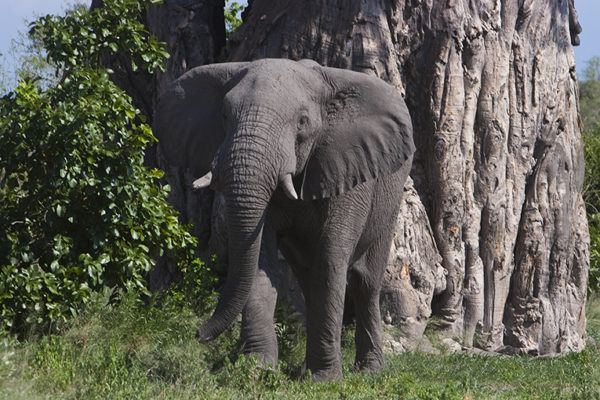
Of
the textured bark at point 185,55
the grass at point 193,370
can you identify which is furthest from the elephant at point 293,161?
the textured bark at point 185,55

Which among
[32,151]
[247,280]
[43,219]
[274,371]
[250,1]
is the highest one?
[250,1]

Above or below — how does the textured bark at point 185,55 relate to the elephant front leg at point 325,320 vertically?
above

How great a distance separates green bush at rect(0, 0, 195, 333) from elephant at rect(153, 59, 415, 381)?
1.57 ft

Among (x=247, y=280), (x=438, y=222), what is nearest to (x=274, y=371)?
(x=247, y=280)

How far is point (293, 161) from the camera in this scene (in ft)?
19.8

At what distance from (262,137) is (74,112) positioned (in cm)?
190

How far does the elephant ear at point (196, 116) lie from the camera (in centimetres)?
671

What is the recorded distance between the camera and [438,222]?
32.8ft

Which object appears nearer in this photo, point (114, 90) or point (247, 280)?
point (247, 280)

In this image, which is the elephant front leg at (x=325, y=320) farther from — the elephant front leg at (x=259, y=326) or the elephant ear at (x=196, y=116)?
the elephant ear at (x=196, y=116)

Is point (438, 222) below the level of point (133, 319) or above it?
above

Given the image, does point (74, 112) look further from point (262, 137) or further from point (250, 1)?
point (250, 1)

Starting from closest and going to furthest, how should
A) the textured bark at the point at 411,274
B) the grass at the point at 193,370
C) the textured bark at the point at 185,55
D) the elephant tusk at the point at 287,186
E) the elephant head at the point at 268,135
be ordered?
1. the grass at the point at 193,370
2. the elephant head at the point at 268,135
3. the elephant tusk at the point at 287,186
4. the textured bark at the point at 411,274
5. the textured bark at the point at 185,55

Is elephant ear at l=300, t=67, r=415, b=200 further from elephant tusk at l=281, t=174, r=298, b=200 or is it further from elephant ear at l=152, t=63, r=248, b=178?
elephant ear at l=152, t=63, r=248, b=178
